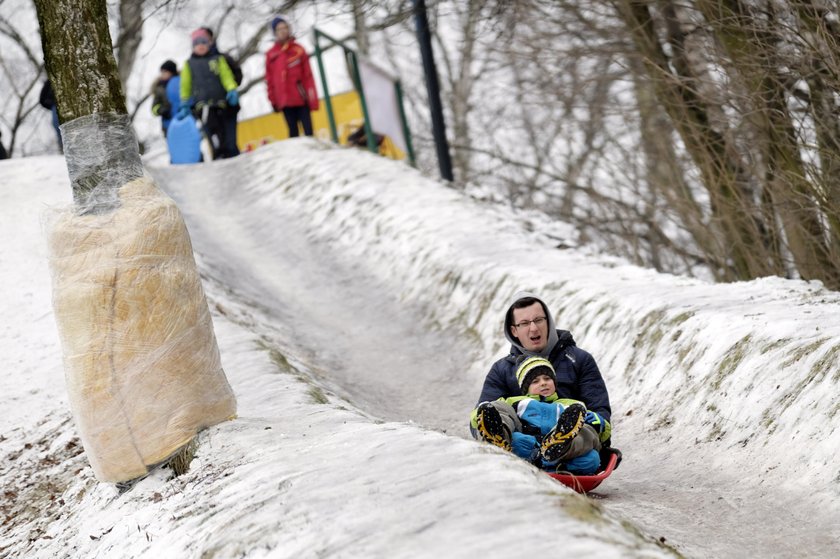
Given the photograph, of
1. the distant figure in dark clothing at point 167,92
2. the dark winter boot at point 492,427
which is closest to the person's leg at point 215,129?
the distant figure in dark clothing at point 167,92

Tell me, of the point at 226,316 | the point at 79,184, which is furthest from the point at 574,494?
the point at 226,316

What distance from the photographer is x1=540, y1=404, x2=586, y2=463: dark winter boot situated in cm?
476

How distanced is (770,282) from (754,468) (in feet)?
8.52

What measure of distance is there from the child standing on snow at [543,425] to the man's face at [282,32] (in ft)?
39.9

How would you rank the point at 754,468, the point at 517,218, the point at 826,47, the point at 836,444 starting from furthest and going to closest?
the point at 517,218, the point at 826,47, the point at 754,468, the point at 836,444

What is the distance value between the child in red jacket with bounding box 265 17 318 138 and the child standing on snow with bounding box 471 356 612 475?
38.7 ft

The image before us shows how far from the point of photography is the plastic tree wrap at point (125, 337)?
495 centimetres

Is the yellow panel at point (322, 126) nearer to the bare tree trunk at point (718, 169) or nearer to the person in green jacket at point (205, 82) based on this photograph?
the person in green jacket at point (205, 82)

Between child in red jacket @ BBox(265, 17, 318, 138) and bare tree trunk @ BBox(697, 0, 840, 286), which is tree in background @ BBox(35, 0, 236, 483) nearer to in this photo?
bare tree trunk @ BBox(697, 0, 840, 286)

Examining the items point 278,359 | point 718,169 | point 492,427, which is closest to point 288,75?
point 718,169

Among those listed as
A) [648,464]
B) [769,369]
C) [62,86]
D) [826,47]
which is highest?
[62,86]

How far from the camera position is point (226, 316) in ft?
28.3

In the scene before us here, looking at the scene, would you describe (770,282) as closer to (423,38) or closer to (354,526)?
(354,526)

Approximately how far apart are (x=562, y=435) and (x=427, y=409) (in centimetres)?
312
